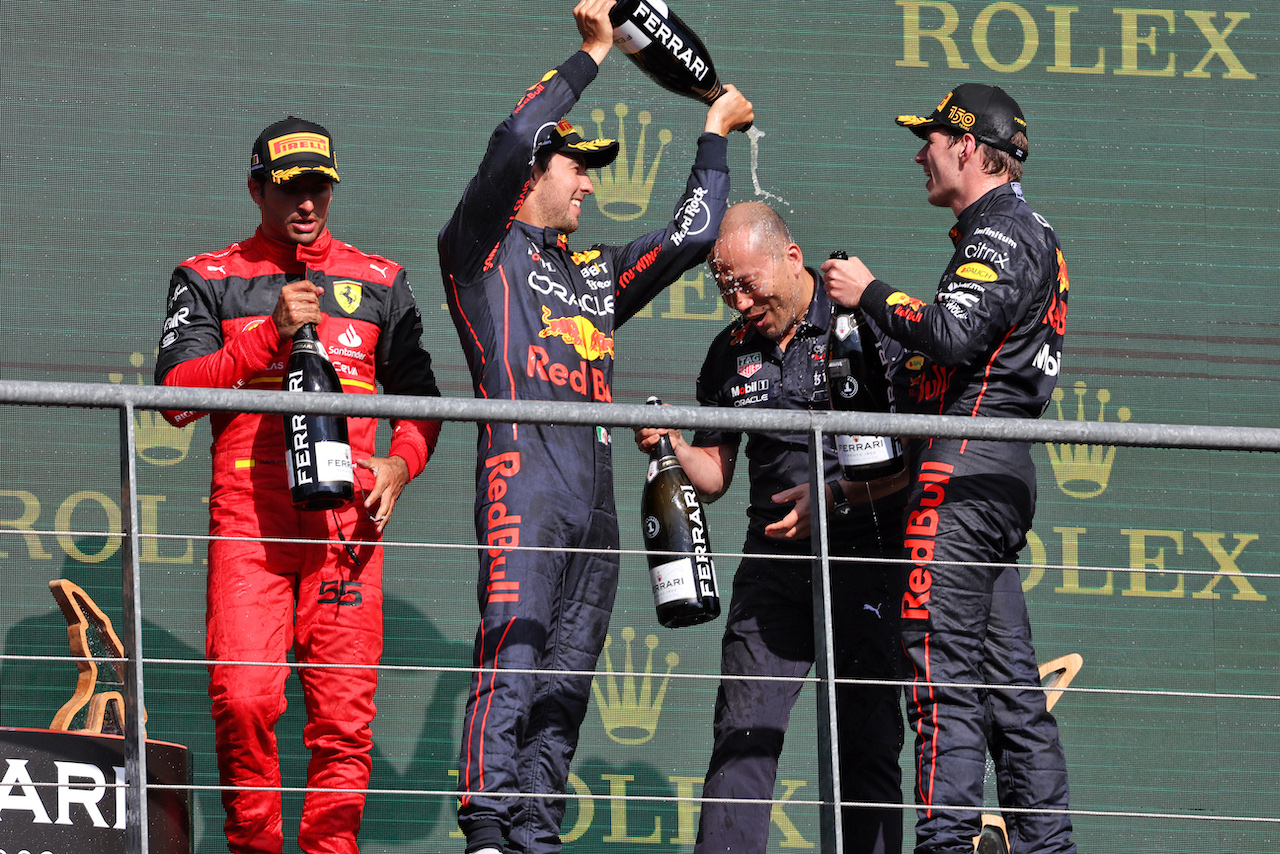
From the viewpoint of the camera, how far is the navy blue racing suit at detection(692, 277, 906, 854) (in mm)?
3209

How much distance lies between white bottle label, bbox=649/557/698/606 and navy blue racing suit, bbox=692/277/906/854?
26 centimetres

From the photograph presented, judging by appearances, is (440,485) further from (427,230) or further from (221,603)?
(221,603)

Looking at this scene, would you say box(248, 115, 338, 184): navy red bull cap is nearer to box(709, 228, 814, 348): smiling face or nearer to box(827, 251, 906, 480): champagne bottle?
box(709, 228, 814, 348): smiling face

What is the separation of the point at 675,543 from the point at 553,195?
725mm

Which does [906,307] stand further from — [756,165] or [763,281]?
[756,165]

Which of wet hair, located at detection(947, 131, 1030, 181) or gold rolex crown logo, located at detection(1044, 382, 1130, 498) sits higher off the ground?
wet hair, located at detection(947, 131, 1030, 181)

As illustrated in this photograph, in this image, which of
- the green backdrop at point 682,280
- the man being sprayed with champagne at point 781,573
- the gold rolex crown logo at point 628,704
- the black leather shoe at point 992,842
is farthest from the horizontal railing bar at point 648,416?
the gold rolex crown logo at point 628,704

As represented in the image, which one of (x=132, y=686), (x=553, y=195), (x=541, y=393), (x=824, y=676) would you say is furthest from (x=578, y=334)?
(x=132, y=686)

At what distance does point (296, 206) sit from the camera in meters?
3.40

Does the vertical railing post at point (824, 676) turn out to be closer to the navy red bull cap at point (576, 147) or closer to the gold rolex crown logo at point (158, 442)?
the navy red bull cap at point (576, 147)

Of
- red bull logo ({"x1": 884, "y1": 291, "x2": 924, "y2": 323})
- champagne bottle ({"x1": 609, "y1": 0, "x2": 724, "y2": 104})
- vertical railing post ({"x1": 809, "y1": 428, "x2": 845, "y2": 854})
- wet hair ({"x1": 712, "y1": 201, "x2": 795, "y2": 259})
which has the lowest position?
vertical railing post ({"x1": 809, "y1": 428, "x2": 845, "y2": 854})

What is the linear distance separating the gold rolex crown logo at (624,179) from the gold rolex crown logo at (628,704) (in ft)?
3.95

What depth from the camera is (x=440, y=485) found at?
457 cm

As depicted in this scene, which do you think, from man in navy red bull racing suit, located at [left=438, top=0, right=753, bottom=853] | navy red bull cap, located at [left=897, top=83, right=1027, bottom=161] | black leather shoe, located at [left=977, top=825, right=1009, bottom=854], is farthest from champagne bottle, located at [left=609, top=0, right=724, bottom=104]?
black leather shoe, located at [left=977, top=825, right=1009, bottom=854]
